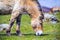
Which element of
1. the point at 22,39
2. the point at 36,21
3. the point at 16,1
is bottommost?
the point at 22,39

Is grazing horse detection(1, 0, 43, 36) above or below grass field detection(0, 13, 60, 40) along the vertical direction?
above

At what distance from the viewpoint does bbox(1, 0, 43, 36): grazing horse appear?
2.78 metres

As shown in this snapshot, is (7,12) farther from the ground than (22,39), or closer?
farther from the ground

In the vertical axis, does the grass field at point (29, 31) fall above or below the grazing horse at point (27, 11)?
below

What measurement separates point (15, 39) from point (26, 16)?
250mm

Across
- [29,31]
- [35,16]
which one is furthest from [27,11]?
[29,31]

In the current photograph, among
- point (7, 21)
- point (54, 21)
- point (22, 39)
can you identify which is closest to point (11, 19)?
point (7, 21)

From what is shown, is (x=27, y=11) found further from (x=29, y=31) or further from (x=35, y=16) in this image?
(x=29, y=31)

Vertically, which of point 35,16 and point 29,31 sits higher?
point 35,16

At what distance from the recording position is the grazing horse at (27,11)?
2.78 m

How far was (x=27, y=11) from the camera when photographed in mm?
2785

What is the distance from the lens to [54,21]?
2799 millimetres

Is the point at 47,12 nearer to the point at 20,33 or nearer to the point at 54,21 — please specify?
the point at 54,21

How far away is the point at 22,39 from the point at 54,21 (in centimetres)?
36
